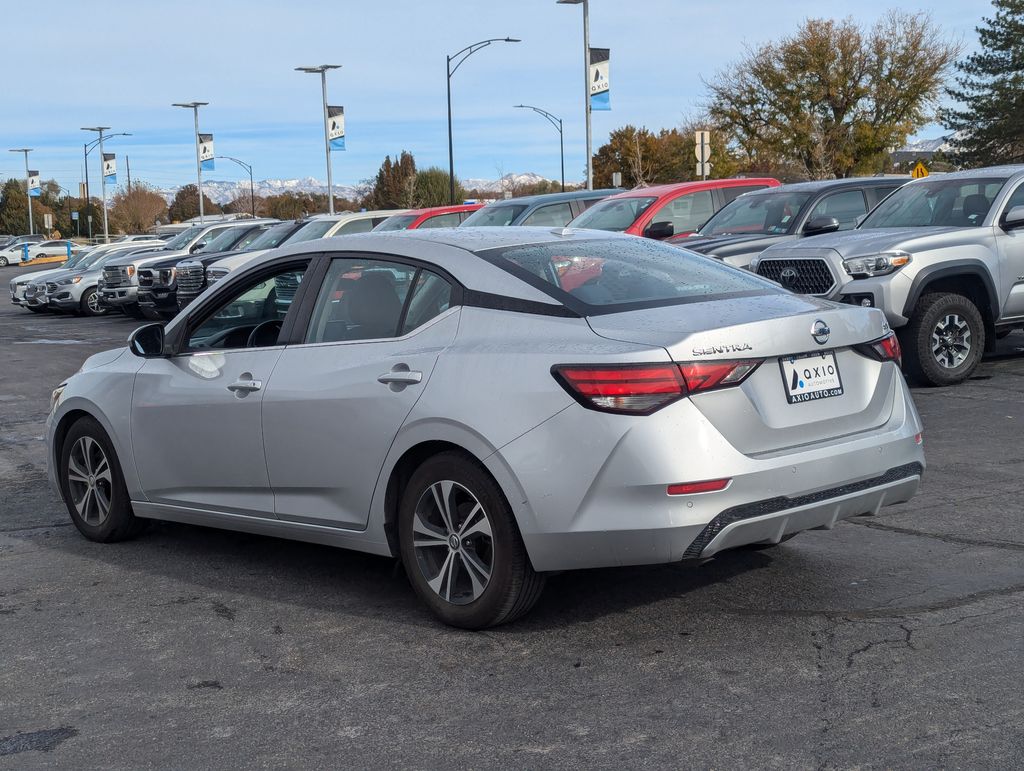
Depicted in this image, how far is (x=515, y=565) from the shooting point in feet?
15.7

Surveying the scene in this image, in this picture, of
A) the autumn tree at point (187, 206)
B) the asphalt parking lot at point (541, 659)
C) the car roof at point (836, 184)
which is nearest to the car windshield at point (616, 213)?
the car roof at point (836, 184)

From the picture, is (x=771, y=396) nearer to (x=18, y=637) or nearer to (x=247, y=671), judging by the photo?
(x=247, y=671)

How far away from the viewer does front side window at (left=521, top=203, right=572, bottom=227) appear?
18281mm

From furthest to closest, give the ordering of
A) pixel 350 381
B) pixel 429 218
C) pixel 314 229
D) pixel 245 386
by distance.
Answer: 1. pixel 314 229
2. pixel 429 218
3. pixel 245 386
4. pixel 350 381

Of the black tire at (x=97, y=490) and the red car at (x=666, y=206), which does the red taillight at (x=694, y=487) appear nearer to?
the black tire at (x=97, y=490)

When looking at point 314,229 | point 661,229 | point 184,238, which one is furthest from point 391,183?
point 661,229

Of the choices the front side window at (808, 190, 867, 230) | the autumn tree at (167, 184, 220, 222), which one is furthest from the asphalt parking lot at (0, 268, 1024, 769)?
the autumn tree at (167, 184, 220, 222)

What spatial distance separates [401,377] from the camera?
16.8ft

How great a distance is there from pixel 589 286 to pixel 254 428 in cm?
169

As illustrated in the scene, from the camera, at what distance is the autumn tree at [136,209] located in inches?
4432

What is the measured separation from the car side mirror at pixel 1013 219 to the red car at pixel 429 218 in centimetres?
1125

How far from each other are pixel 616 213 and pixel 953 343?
5.87 m

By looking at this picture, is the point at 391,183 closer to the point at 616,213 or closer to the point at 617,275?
the point at 616,213

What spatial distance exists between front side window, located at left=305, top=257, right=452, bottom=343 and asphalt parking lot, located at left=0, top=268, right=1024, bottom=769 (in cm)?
117
